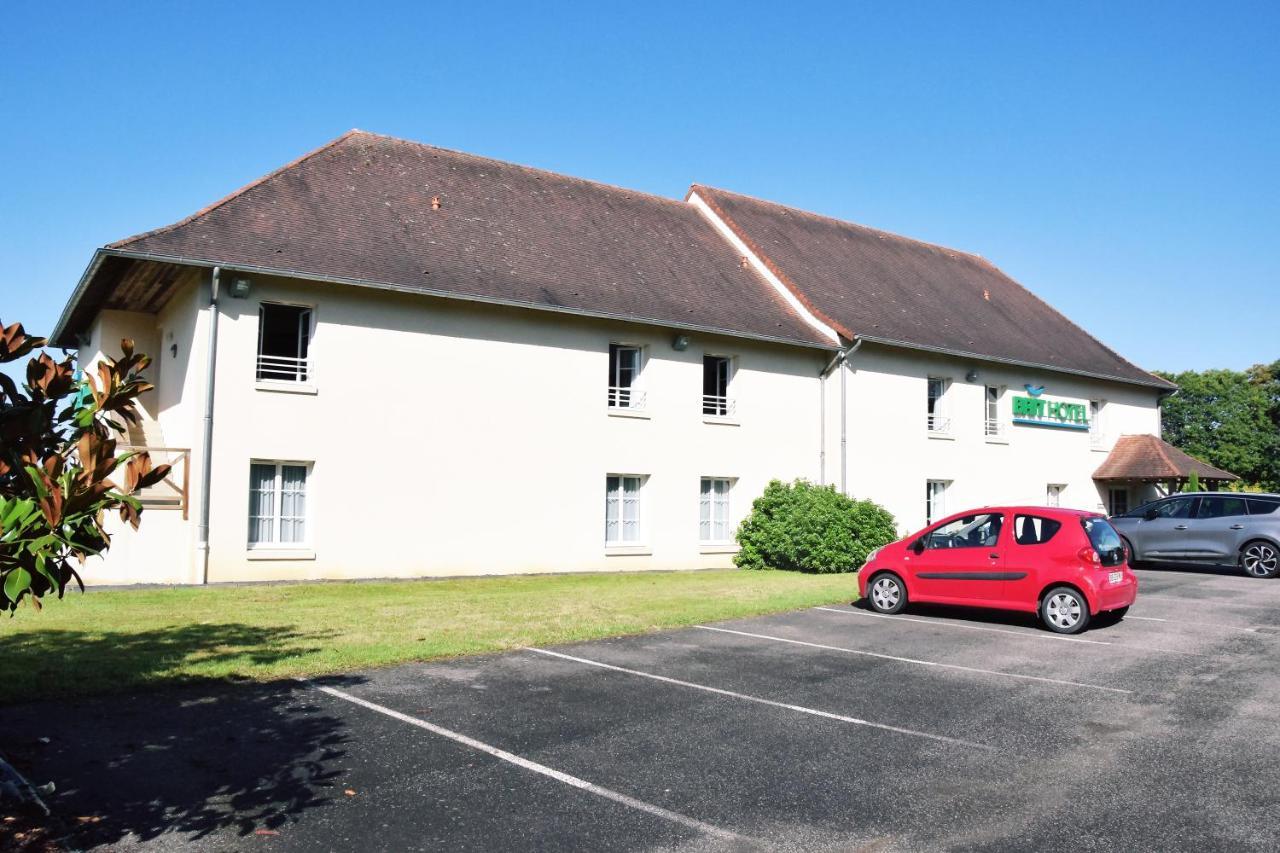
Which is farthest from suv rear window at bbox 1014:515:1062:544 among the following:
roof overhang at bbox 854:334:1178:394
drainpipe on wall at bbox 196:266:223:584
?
drainpipe on wall at bbox 196:266:223:584

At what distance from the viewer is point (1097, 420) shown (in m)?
30.8

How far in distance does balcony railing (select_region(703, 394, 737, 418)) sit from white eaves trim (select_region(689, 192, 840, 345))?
3.02 metres

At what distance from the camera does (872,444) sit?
951 inches

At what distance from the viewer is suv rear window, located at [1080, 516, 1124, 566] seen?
39.7ft

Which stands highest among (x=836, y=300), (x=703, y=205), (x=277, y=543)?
(x=703, y=205)

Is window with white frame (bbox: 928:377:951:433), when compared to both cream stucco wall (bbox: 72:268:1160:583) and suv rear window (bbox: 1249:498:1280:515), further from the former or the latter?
suv rear window (bbox: 1249:498:1280:515)

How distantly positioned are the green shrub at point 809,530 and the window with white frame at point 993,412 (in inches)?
285

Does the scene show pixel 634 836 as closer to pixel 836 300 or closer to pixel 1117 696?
pixel 1117 696

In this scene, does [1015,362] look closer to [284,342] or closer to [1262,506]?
[1262,506]

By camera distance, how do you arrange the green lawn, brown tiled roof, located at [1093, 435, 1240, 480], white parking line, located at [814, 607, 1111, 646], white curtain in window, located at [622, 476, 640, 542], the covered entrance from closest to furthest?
the green lawn < white parking line, located at [814, 607, 1111, 646] < white curtain in window, located at [622, 476, 640, 542] < brown tiled roof, located at [1093, 435, 1240, 480] < the covered entrance

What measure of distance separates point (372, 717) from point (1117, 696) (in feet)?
19.9

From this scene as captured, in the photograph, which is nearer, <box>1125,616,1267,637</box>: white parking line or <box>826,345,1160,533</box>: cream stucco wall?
<box>1125,616,1267,637</box>: white parking line

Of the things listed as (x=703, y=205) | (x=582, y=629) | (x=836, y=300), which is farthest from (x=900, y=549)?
(x=703, y=205)

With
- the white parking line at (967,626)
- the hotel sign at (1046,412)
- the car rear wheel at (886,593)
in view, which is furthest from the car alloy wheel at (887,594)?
the hotel sign at (1046,412)
